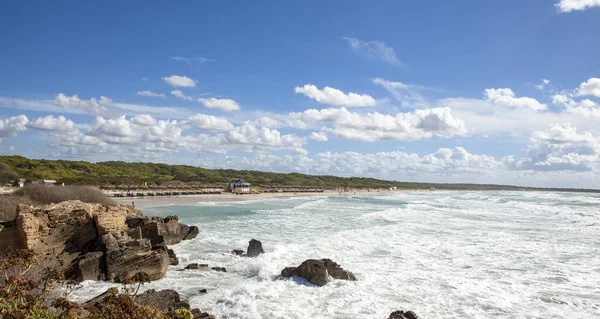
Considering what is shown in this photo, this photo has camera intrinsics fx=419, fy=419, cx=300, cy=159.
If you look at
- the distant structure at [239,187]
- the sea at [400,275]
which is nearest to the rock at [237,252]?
the sea at [400,275]

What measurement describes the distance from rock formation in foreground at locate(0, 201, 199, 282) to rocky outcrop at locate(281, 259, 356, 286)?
520 centimetres

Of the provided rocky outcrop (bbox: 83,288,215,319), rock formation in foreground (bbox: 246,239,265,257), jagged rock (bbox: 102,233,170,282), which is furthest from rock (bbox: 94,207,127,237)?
rocky outcrop (bbox: 83,288,215,319)

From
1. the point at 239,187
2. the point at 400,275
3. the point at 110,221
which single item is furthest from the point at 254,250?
the point at 239,187

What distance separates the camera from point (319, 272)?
15.5m

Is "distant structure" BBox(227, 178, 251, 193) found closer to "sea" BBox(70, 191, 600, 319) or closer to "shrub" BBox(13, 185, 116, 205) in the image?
"sea" BBox(70, 191, 600, 319)

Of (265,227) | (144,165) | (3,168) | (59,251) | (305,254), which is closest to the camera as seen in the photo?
(59,251)

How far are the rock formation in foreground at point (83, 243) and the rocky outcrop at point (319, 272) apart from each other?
17.1 ft

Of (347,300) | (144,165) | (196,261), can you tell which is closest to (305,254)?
(196,261)

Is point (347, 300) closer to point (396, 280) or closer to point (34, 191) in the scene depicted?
point (396, 280)

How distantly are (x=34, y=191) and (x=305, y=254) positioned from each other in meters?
15.2

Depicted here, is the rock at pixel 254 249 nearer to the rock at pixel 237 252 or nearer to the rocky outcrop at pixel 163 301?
the rock at pixel 237 252

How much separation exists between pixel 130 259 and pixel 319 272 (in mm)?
7093

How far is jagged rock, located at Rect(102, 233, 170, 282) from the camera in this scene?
1538cm

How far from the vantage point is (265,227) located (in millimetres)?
32250
